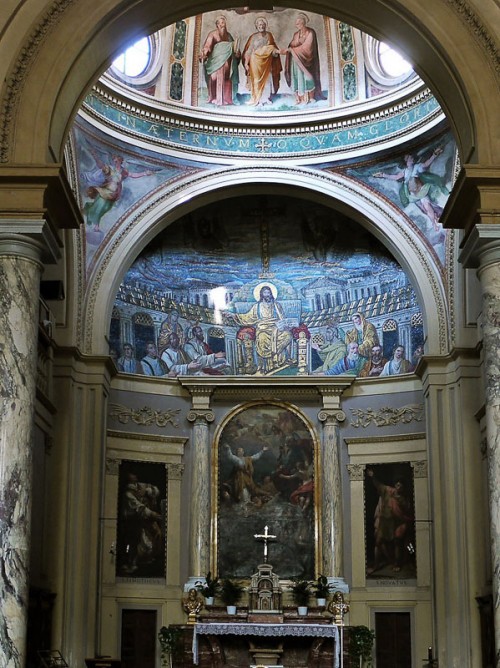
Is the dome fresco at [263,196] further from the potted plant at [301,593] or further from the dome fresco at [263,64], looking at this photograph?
the potted plant at [301,593]

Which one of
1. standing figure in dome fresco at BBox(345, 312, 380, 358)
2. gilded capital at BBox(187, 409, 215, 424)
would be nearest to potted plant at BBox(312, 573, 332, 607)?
gilded capital at BBox(187, 409, 215, 424)

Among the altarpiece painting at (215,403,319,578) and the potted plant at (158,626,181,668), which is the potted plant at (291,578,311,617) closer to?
the altarpiece painting at (215,403,319,578)

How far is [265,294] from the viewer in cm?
2561

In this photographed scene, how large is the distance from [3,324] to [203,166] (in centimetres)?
1196

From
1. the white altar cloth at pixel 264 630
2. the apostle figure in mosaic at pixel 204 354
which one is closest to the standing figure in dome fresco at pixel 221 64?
the apostle figure in mosaic at pixel 204 354

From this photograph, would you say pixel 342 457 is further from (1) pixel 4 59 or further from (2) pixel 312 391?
(1) pixel 4 59

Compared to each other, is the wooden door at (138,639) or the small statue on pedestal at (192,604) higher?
the small statue on pedestal at (192,604)

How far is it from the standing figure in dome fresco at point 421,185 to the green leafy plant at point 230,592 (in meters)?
8.55

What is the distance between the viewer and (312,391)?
24438 mm

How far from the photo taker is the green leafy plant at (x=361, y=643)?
2181 centimetres

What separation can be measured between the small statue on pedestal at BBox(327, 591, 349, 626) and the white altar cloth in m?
0.56

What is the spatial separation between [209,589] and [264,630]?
181 centimetres

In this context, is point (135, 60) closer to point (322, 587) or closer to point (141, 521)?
point (141, 521)

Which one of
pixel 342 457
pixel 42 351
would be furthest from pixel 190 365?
pixel 42 351
